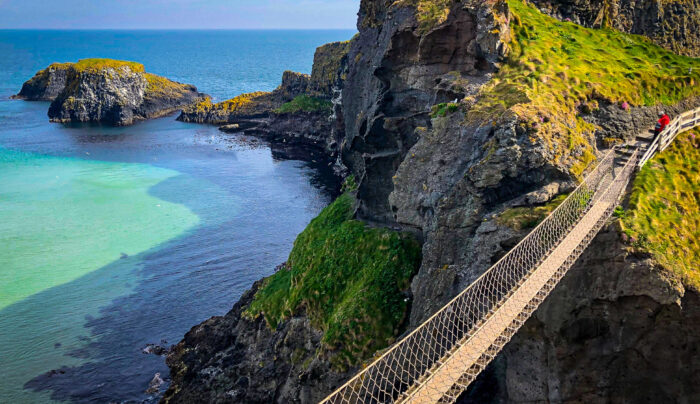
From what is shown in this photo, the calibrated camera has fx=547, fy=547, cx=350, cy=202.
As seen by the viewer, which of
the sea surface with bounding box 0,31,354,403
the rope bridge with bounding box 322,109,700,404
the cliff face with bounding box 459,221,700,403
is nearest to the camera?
the rope bridge with bounding box 322,109,700,404

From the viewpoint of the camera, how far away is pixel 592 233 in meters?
20.0

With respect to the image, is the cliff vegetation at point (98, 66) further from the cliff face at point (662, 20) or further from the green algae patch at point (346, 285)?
the cliff face at point (662, 20)

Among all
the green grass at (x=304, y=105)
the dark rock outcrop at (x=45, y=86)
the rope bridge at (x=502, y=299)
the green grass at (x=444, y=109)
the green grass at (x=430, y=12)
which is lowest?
the rope bridge at (x=502, y=299)

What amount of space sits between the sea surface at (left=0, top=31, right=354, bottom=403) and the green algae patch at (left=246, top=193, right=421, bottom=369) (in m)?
8.21

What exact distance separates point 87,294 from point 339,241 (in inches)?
884

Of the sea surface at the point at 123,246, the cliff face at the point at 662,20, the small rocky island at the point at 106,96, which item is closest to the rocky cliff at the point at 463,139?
the cliff face at the point at 662,20

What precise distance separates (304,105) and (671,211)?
83.0 meters

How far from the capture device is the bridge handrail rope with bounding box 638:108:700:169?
84.1 ft

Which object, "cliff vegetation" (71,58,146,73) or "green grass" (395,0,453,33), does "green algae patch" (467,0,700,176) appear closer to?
"green grass" (395,0,453,33)

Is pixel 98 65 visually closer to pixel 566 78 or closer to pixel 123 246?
pixel 123 246

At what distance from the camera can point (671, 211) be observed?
74.3 ft

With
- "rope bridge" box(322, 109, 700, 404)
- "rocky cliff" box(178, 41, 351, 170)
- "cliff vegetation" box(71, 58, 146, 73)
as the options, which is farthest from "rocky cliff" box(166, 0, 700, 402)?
"cliff vegetation" box(71, 58, 146, 73)

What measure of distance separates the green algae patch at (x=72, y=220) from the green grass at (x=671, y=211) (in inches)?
1657

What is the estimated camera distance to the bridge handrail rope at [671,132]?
25625mm
